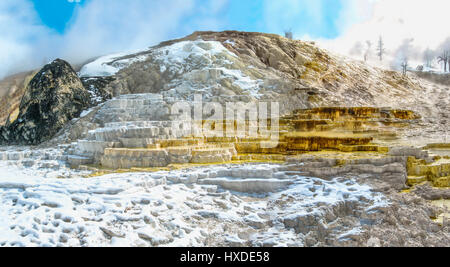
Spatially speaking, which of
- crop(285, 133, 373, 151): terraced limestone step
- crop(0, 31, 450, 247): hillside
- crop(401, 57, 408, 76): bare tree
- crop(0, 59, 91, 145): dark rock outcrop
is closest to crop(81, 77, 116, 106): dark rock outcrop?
crop(0, 31, 450, 247): hillside

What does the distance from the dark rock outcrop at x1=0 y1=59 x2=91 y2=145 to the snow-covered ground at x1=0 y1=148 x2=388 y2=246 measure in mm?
10951

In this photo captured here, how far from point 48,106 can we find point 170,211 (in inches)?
560

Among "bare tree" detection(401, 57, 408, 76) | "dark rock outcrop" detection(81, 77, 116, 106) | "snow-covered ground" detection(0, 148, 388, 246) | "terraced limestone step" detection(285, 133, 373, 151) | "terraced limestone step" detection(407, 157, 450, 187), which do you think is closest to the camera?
"snow-covered ground" detection(0, 148, 388, 246)

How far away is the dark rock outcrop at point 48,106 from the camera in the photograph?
55.0 feet

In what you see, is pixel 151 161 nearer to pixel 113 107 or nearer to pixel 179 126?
pixel 179 126

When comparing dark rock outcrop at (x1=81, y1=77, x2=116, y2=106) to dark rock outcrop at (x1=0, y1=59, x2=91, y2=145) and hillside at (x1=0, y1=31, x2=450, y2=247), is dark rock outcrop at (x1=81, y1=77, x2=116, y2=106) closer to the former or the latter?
hillside at (x1=0, y1=31, x2=450, y2=247)

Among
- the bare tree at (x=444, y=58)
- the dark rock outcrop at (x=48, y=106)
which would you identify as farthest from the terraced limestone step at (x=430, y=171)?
the bare tree at (x=444, y=58)

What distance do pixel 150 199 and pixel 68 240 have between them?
168 cm

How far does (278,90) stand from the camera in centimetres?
2152

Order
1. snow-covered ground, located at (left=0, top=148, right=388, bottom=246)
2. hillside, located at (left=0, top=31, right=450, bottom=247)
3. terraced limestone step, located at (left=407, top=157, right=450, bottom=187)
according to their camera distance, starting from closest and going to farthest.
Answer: snow-covered ground, located at (left=0, top=148, right=388, bottom=246) < hillside, located at (left=0, top=31, right=450, bottom=247) < terraced limestone step, located at (left=407, top=157, right=450, bottom=187)

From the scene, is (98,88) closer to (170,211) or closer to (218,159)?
(218,159)

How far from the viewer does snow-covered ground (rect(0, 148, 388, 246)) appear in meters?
4.93

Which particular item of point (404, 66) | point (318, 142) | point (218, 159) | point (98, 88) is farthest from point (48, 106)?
point (404, 66)
